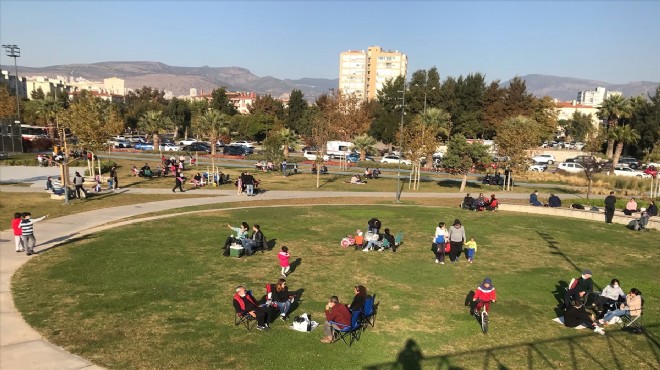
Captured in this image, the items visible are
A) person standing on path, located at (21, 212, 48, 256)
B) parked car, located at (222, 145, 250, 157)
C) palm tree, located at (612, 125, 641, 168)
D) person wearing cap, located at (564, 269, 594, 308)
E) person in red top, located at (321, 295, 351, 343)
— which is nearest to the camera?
person in red top, located at (321, 295, 351, 343)

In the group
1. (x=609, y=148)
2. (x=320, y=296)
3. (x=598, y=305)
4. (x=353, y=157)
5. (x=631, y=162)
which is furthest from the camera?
(x=609, y=148)

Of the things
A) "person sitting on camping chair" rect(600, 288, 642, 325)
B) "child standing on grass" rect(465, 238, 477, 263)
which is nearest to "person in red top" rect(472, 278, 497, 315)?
"person sitting on camping chair" rect(600, 288, 642, 325)

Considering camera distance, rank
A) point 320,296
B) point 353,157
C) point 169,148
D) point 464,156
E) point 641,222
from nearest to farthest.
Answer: point 320,296
point 641,222
point 464,156
point 353,157
point 169,148

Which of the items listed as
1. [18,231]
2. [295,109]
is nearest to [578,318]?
[18,231]

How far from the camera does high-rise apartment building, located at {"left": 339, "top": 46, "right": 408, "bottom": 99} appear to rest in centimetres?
17550

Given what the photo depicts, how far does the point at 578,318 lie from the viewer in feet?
37.3

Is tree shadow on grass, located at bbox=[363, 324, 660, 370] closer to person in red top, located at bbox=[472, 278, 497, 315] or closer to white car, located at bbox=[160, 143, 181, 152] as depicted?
person in red top, located at bbox=[472, 278, 497, 315]

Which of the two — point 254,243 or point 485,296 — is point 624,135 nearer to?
point 485,296

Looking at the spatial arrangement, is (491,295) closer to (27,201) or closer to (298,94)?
(27,201)

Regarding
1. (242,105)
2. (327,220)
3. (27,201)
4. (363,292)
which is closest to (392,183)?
(327,220)

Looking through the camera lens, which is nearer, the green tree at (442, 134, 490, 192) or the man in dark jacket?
the man in dark jacket

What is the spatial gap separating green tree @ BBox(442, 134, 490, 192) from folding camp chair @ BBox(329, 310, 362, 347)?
26184 mm

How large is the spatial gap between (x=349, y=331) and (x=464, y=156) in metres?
26.9

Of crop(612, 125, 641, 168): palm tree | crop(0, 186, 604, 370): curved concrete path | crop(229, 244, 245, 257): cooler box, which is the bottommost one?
crop(0, 186, 604, 370): curved concrete path
